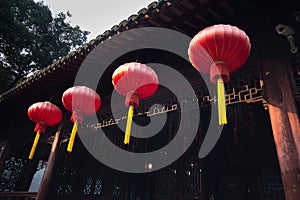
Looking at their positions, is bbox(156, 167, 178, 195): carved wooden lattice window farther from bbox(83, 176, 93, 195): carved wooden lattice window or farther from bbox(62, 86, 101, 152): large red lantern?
bbox(62, 86, 101, 152): large red lantern

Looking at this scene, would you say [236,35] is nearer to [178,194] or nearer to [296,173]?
[296,173]

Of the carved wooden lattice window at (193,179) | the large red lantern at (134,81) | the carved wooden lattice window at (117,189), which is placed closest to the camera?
the large red lantern at (134,81)

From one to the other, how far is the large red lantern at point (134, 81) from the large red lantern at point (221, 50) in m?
0.75

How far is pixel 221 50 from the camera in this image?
2.21 meters

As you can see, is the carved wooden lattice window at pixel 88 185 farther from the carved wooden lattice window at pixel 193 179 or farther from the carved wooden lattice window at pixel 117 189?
the carved wooden lattice window at pixel 193 179

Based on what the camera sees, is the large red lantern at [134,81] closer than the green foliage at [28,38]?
Yes

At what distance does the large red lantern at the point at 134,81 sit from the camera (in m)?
2.79

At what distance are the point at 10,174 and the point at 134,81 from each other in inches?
281

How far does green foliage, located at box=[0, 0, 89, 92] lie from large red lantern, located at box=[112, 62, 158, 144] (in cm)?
1050

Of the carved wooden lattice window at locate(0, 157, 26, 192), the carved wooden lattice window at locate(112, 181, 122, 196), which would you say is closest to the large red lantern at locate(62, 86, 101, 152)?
the carved wooden lattice window at locate(112, 181, 122, 196)

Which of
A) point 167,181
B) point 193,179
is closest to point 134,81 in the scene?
point 193,179

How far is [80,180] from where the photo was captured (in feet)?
19.8

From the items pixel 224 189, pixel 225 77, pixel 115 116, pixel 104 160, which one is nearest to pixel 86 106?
pixel 115 116

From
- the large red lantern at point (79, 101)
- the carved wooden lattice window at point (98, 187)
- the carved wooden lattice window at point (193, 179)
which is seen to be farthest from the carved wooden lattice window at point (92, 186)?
the large red lantern at point (79, 101)
